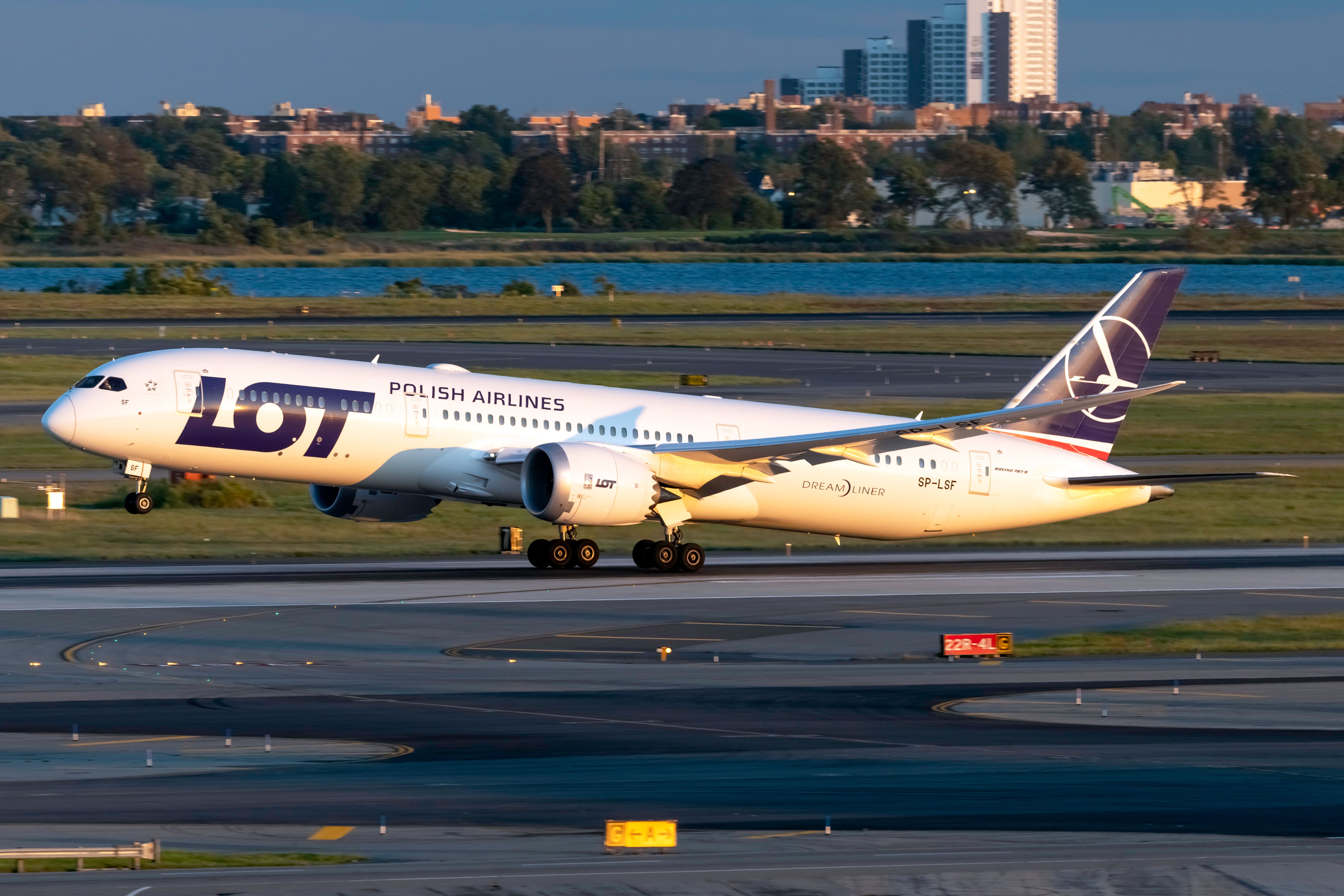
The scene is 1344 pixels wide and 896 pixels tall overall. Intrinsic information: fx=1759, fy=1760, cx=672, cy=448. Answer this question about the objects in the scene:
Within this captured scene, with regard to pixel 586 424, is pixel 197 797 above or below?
below

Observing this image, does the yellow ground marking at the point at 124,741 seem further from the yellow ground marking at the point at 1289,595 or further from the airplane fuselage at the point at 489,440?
the yellow ground marking at the point at 1289,595

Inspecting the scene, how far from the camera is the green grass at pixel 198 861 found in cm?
1585

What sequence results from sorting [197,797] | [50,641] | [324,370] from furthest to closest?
[324,370], [50,641], [197,797]

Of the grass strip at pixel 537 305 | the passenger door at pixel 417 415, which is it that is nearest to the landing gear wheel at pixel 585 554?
the passenger door at pixel 417 415

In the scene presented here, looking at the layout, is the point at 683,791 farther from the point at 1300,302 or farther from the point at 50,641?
the point at 1300,302

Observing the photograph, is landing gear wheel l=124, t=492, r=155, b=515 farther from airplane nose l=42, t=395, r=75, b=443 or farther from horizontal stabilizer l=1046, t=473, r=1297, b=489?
horizontal stabilizer l=1046, t=473, r=1297, b=489

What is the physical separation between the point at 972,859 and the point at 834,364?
7340cm

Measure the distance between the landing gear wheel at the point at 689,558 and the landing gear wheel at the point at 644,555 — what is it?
0.61 meters

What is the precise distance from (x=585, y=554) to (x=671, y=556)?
2002 mm

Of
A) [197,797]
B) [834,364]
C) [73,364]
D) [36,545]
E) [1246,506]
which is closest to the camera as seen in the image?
[197,797]

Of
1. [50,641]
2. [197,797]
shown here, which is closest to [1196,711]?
[197,797]

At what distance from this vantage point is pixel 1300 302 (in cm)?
13500

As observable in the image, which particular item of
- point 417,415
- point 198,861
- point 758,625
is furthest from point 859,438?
point 198,861

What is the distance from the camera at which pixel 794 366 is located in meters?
88.0
